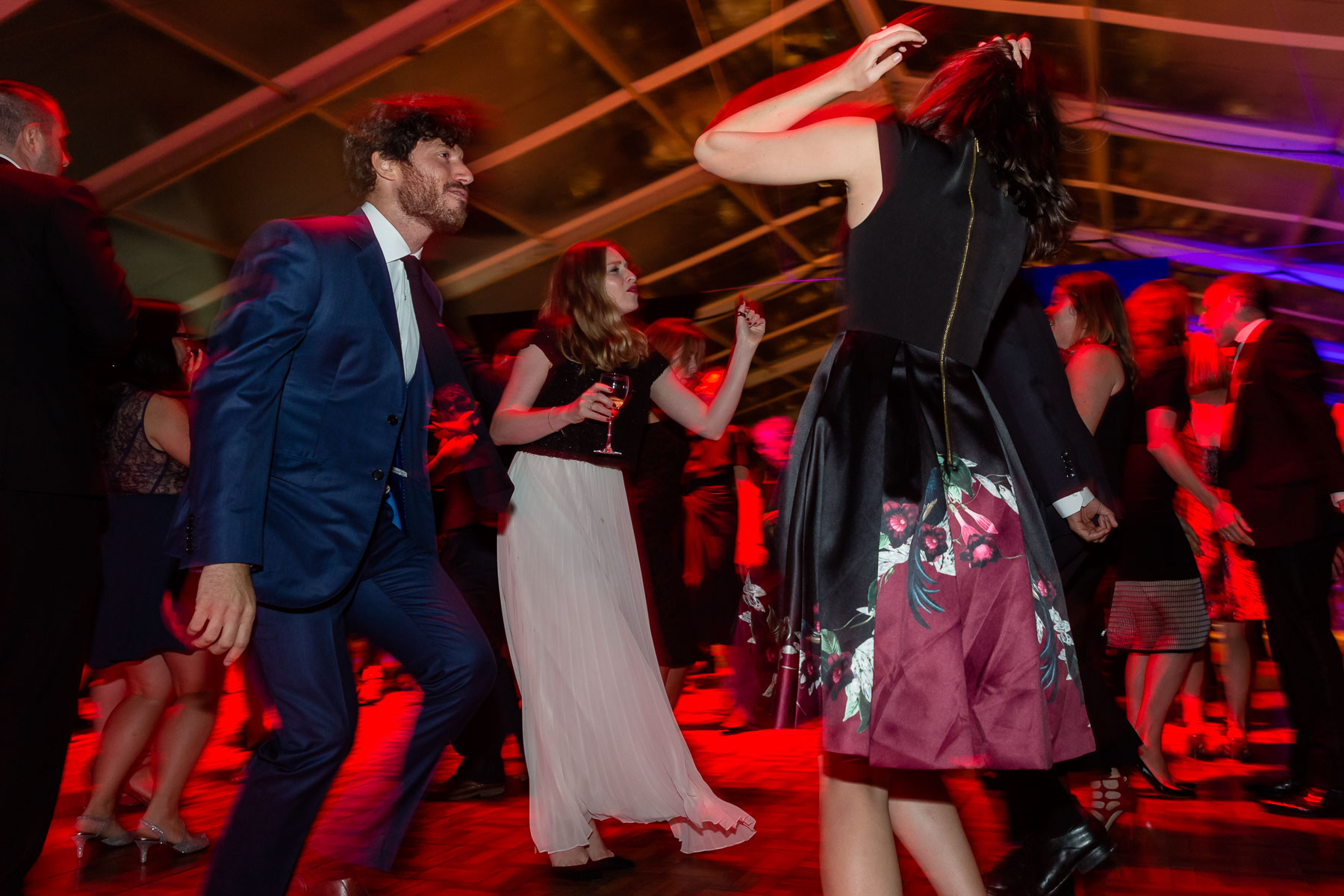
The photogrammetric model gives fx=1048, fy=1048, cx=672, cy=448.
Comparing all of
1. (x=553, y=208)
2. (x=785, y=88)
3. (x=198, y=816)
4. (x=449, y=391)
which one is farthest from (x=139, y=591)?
(x=553, y=208)

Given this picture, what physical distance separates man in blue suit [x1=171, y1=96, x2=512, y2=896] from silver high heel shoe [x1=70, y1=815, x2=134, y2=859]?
165 cm

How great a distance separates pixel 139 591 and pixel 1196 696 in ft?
15.7

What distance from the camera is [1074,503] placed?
83.2 inches

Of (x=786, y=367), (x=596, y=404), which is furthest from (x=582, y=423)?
(x=786, y=367)

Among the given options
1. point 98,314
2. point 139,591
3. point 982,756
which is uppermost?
point 98,314

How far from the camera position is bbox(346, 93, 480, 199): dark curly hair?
Answer: 2400 millimetres

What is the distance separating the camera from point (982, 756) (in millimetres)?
1639

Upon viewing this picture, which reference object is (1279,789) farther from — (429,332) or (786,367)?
(786,367)

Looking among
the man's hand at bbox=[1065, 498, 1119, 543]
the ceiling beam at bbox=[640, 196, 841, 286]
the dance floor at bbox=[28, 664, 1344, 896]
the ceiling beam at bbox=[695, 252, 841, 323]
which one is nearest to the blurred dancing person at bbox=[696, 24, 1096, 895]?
the man's hand at bbox=[1065, 498, 1119, 543]

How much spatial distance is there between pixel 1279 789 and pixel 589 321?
122 inches

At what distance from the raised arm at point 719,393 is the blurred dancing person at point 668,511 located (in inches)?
32.7

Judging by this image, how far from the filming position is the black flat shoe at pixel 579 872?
9.68ft

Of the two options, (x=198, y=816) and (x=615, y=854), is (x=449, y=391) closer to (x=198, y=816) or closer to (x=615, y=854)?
(x=615, y=854)

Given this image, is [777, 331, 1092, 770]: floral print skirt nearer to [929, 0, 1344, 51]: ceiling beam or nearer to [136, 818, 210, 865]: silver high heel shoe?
[136, 818, 210, 865]: silver high heel shoe
